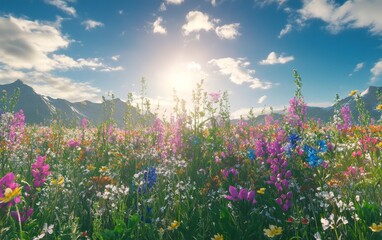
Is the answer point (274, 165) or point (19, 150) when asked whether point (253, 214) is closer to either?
point (274, 165)

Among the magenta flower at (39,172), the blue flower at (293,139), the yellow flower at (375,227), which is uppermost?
the blue flower at (293,139)

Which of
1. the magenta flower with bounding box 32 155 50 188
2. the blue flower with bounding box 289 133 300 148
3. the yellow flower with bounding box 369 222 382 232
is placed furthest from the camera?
the blue flower with bounding box 289 133 300 148

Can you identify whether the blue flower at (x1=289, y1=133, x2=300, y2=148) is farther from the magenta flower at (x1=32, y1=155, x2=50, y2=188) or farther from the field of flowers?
the magenta flower at (x1=32, y1=155, x2=50, y2=188)

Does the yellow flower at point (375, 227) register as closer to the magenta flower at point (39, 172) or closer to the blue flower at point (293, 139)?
the blue flower at point (293, 139)

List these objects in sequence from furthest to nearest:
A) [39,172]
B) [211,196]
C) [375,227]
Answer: [211,196]
[39,172]
[375,227]

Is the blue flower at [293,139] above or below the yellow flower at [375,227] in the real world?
above

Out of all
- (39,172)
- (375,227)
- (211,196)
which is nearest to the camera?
(375,227)

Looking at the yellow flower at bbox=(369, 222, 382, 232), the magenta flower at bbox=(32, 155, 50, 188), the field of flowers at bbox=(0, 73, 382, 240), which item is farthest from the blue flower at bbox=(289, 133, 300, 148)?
the magenta flower at bbox=(32, 155, 50, 188)

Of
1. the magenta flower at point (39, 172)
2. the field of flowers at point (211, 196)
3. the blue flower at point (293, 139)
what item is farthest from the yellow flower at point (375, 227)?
the magenta flower at point (39, 172)

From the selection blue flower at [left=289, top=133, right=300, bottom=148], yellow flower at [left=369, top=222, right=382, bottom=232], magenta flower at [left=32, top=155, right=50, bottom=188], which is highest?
blue flower at [left=289, top=133, right=300, bottom=148]

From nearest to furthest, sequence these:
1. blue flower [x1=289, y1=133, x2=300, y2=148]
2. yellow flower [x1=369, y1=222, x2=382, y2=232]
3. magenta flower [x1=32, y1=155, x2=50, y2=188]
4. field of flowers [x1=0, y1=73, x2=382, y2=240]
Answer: yellow flower [x1=369, y1=222, x2=382, y2=232], field of flowers [x1=0, y1=73, x2=382, y2=240], magenta flower [x1=32, y1=155, x2=50, y2=188], blue flower [x1=289, y1=133, x2=300, y2=148]

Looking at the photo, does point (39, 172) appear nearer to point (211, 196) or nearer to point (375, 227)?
point (211, 196)

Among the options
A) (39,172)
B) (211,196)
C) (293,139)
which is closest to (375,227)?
(293,139)

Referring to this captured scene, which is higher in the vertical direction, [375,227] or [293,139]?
[293,139]
